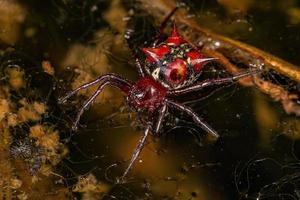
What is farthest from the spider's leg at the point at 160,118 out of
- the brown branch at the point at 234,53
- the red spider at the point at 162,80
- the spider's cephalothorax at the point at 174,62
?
the brown branch at the point at 234,53

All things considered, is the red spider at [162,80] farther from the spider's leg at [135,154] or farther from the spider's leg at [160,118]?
the spider's leg at [135,154]

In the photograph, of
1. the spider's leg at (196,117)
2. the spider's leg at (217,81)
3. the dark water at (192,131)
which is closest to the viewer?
the dark water at (192,131)

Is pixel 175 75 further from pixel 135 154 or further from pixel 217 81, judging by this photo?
pixel 135 154

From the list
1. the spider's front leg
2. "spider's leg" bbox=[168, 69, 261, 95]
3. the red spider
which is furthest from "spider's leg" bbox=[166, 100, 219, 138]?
the spider's front leg

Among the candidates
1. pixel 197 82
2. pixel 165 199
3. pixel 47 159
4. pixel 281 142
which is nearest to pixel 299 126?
pixel 281 142

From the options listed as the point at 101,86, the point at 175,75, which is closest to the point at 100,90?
the point at 101,86
